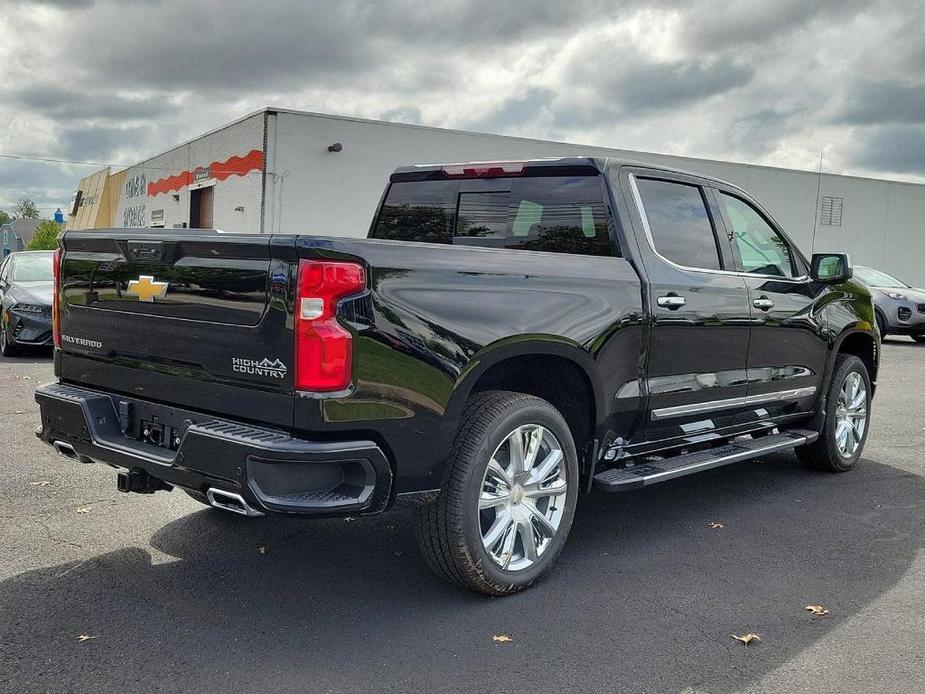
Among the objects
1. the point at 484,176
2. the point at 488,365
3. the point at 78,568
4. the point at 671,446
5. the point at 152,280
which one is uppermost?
the point at 484,176

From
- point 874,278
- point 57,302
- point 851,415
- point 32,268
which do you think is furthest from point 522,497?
point 874,278

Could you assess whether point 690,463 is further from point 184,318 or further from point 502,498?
point 184,318

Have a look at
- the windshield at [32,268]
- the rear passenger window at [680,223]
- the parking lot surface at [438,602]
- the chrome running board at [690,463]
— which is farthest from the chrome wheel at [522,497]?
the windshield at [32,268]

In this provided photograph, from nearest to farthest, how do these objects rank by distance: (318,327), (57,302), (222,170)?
(318,327) → (57,302) → (222,170)

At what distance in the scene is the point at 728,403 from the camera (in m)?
5.20

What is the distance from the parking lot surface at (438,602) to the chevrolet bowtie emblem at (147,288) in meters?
1.25

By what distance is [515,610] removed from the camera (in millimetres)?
3838

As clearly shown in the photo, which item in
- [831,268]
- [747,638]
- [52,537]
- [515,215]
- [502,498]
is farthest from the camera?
[831,268]

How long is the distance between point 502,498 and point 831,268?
3173mm

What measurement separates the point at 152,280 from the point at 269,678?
5.38ft

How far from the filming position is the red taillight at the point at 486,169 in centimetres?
495

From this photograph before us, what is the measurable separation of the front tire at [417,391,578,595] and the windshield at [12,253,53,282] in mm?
10729

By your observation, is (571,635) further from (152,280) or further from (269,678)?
(152,280)

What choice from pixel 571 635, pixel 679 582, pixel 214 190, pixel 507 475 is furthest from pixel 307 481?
pixel 214 190
